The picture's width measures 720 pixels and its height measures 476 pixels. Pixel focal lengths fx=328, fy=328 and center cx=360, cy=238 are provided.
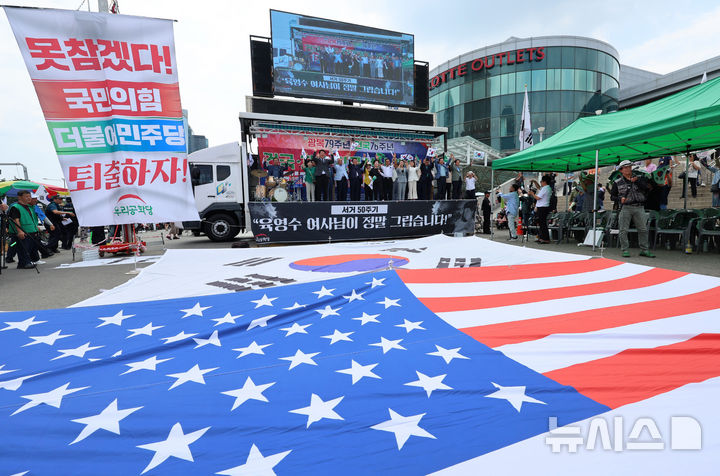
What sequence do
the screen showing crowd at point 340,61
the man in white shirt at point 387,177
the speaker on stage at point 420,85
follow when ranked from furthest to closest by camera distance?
the speaker on stage at point 420,85
the screen showing crowd at point 340,61
the man in white shirt at point 387,177

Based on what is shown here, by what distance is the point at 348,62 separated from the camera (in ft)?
48.2

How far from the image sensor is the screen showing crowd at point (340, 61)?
44.9 ft

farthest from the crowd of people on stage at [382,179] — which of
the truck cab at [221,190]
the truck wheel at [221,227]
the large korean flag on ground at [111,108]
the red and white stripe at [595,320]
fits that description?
the red and white stripe at [595,320]

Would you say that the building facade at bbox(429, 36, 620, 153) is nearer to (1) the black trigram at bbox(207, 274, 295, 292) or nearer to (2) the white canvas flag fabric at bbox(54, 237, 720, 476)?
(2) the white canvas flag fabric at bbox(54, 237, 720, 476)

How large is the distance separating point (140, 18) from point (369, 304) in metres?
5.64

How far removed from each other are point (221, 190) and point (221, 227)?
4.07 feet

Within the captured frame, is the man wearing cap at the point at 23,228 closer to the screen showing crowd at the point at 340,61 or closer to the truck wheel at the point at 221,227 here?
the truck wheel at the point at 221,227

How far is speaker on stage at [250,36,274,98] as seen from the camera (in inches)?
525

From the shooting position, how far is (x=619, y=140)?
6664 mm

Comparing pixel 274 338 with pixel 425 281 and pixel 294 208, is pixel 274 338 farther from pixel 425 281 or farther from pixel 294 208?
pixel 294 208

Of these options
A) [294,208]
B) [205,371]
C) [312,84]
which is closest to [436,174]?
[294,208]

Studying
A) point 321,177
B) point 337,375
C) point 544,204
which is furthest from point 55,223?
point 544,204
